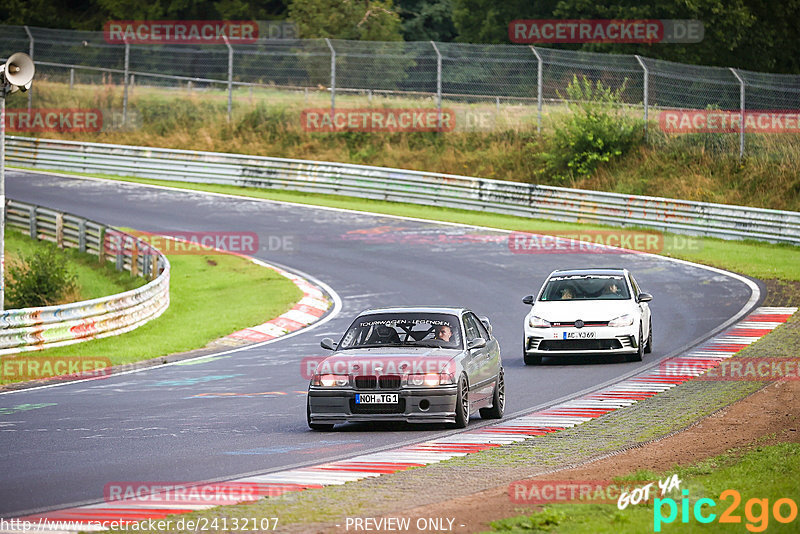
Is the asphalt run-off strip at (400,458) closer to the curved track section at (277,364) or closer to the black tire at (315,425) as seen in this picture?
the curved track section at (277,364)

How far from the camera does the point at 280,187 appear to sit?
42062 mm

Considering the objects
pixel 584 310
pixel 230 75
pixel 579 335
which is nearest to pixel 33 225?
pixel 230 75

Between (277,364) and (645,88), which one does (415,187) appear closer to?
(645,88)

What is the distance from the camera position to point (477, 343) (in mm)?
13562

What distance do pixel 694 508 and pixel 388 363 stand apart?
207 inches

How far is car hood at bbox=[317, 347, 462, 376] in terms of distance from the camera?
12484 millimetres

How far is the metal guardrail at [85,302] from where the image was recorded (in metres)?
19.5

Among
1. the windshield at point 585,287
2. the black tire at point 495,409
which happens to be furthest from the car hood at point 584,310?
the black tire at point 495,409

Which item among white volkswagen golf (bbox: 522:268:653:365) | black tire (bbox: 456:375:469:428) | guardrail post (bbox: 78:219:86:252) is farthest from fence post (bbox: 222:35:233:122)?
black tire (bbox: 456:375:469:428)

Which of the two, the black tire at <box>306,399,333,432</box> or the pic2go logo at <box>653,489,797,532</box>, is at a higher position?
the pic2go logo at <box>653,489,797,532</box>

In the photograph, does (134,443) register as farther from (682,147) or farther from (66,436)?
(682,147)

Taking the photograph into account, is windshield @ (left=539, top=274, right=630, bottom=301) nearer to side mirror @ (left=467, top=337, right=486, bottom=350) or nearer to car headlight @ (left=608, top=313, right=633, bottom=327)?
car headlight @ (left=608, top=313, right=633, bottom=327)

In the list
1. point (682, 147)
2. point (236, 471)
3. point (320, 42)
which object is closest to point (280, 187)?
point (320, 42)

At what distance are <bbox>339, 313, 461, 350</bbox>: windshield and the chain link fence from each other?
25.0 meters
